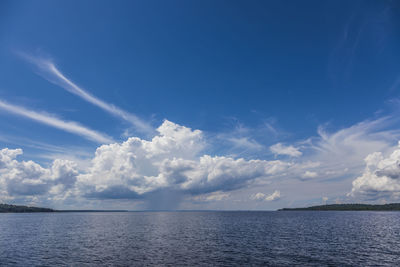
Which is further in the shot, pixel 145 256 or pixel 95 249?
pixel 95 249

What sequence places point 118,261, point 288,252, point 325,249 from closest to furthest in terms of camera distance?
point 118,261 < point 288,252 < point 325,249

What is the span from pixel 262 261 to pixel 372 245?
3793 centimetres

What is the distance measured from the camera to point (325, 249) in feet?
186

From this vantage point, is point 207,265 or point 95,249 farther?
point 95,249

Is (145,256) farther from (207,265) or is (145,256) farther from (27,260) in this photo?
(27,260)

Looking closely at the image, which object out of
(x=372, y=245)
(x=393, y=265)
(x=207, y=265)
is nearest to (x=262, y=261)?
(x=207, y=265)

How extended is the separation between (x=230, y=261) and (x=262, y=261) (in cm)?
614

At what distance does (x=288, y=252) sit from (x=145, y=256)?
3168cm

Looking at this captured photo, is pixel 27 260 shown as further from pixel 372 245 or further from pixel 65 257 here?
pixel 372 245

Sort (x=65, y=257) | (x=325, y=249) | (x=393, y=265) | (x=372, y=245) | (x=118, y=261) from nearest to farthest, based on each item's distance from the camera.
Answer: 1. (x=393, y=265)
2. (x=118, y=261)
3. (x=65, y=257)
4. (x=325, y=249)
5. (x=372, y=245)

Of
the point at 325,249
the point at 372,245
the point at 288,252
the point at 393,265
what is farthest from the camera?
the point at 372,245

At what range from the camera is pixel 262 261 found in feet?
148

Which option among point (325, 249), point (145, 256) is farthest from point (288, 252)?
point (145, 256)

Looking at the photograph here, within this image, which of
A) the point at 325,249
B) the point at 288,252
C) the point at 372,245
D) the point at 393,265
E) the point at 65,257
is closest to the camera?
the point at 393,265
